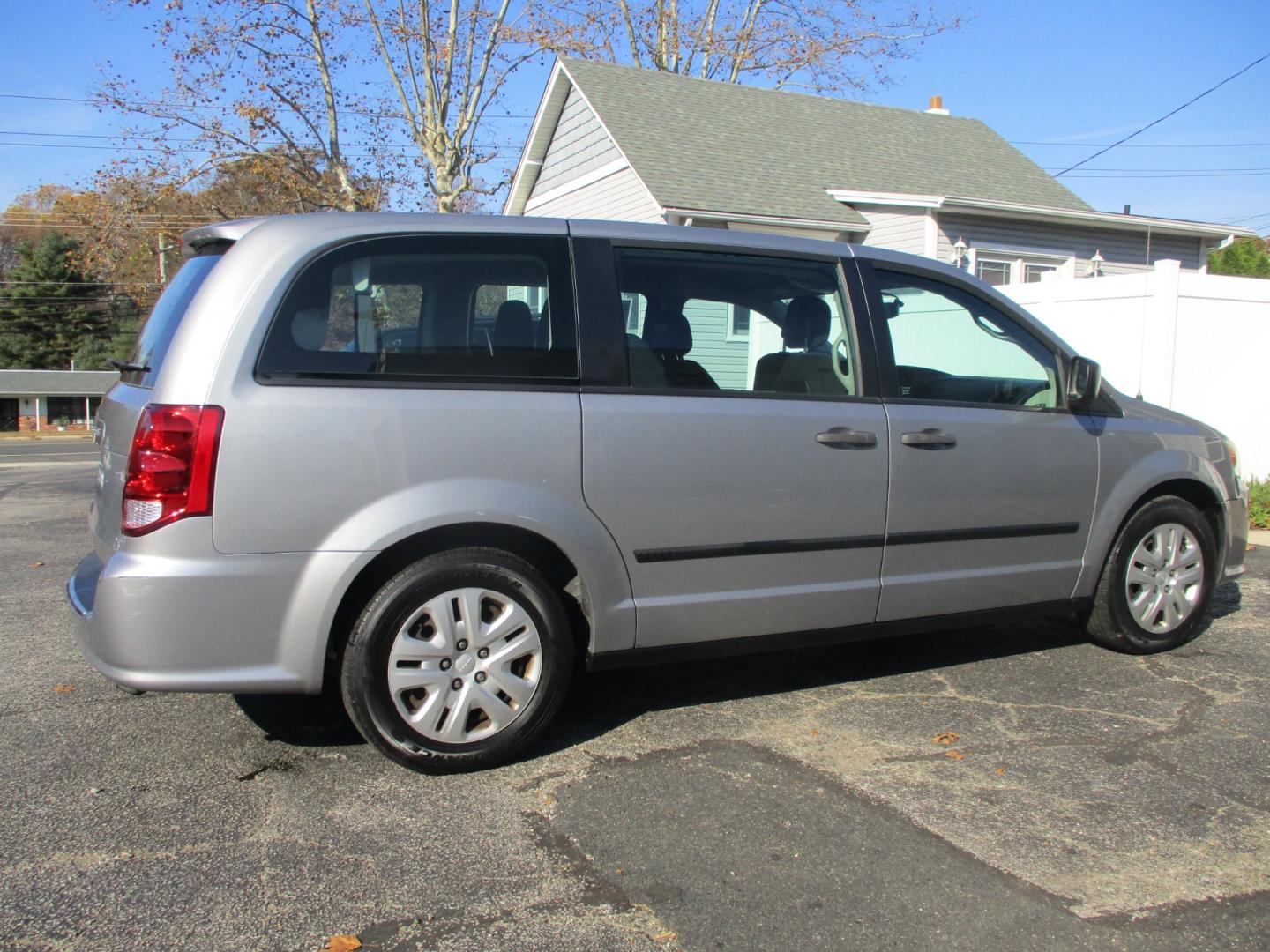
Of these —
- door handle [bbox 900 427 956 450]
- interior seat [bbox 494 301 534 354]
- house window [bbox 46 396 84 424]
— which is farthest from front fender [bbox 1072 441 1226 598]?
house window [bbox 46 396 84 424]

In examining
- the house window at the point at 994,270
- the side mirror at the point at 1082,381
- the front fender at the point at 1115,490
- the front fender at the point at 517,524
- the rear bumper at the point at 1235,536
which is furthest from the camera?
the house window at the point at 994,270

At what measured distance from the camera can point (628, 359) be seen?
3.79 m

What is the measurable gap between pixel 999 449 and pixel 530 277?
2.07m

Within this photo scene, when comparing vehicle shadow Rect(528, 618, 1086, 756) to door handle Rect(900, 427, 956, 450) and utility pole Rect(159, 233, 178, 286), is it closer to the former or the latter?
door handle Rect(900, 427, 956, 450)

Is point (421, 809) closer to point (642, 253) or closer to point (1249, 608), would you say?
point (642, 253)

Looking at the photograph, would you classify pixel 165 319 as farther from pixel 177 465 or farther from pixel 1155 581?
pixel 1155 581

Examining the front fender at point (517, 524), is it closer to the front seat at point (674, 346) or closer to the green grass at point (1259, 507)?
the front seat at point (674, 346)

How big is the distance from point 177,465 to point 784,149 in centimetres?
1610

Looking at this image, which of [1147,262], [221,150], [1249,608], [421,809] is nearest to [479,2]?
[221,150]

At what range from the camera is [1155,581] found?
4.97 metres

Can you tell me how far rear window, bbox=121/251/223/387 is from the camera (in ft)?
11.4

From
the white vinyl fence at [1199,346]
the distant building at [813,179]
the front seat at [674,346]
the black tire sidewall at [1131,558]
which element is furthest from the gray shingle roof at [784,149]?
the front seat at [674,346]

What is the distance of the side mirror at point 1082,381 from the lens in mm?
4582

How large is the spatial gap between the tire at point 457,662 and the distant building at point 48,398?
198ft
